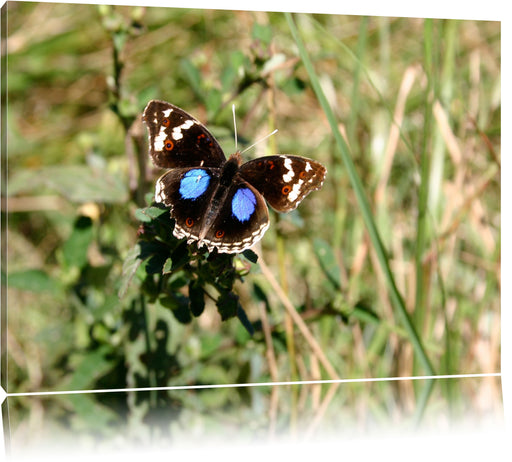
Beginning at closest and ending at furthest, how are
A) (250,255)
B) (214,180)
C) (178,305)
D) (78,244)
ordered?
(250,255) → (214,180) → (178,305) → (78,244)

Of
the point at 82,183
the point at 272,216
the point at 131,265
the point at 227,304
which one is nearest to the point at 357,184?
the point at 272,216

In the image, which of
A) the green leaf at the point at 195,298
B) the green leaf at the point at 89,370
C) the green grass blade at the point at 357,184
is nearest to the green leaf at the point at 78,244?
the green leaf at the point at 89,370

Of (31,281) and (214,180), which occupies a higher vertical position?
(214,180)

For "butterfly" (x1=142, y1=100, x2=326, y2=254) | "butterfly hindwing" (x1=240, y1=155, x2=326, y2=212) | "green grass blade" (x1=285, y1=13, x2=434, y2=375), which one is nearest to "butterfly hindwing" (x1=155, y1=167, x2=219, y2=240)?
"butterfly" (x1=142, y1=100, x2=326, y2=254)

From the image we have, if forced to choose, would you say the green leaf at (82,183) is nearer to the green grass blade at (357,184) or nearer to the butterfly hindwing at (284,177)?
the butterfly hindwing at (284,177)

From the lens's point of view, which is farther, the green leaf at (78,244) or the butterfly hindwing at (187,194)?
the green leaf at (78,244)

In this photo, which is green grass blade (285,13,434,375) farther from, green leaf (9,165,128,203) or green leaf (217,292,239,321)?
green leaf (9,165,128,203)

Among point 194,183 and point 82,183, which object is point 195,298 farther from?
point 82,183
